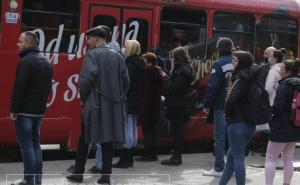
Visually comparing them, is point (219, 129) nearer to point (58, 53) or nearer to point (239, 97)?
point (239, 97)

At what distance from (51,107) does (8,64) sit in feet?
3.29

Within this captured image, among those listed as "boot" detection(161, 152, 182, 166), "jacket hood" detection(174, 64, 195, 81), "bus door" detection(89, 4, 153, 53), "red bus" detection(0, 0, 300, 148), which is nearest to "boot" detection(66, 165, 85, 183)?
"red bus" detection(0, 0, 300, 148)

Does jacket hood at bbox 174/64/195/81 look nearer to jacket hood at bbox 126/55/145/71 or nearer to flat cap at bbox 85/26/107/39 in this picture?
jacket hood at bbox 126/55/145/71

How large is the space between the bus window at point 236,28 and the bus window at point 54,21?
10.0 ft

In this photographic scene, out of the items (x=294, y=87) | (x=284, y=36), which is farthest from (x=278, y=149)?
(x=284, y=36)

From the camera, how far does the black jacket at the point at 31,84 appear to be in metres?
8.26

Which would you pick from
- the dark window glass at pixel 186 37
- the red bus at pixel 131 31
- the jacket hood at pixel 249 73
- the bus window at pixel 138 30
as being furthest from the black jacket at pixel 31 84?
the dark window glass at pixel 186 37

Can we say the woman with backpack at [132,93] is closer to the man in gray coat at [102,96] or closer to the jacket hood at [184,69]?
the jacket hood at [184,69]

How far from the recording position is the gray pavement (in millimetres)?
9037

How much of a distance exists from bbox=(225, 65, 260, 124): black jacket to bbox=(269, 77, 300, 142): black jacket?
707 mm

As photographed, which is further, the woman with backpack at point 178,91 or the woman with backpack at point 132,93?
the woman with backpack at point 178,91

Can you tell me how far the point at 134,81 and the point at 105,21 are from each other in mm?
1580

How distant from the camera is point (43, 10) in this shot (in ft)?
35.4

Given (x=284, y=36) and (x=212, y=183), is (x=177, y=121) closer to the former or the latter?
(x=212, y=183)
